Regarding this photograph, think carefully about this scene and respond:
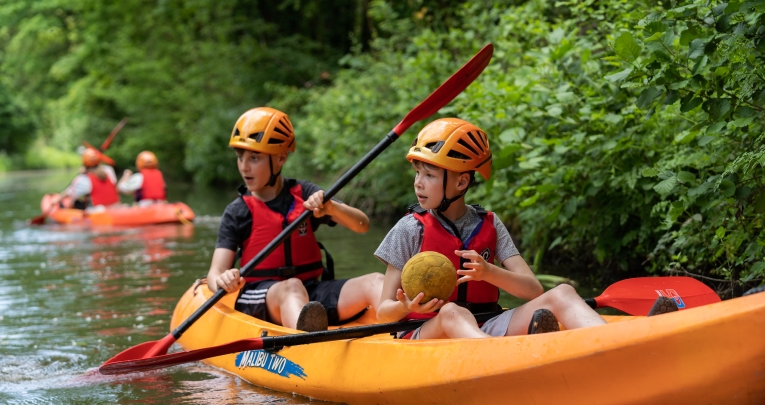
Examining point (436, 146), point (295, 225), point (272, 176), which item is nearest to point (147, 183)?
point (272, 176)

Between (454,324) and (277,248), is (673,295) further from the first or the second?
(277,248)

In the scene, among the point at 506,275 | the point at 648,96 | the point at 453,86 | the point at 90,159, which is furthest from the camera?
the point at 90,159

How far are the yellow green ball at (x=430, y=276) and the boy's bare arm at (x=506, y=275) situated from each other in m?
0.05

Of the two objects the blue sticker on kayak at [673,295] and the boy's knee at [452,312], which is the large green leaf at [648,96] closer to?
the blue sticker on kayak at [673,295]

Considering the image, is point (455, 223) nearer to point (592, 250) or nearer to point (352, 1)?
point (592, 250)

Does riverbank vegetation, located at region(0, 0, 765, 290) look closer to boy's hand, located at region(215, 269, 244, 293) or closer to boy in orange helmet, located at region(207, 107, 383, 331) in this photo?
boy in orange helmet, located at region(207, 107, 383, 331)

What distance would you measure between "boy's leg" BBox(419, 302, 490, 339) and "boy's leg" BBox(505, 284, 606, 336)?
15 centimetres

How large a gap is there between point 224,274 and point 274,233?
0.42 m

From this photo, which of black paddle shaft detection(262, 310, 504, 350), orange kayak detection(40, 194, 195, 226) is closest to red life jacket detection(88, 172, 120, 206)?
orange kayak detection(40, 194, 195, 226)

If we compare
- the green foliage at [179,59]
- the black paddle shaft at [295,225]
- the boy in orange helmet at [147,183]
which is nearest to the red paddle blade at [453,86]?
the black paddle shaft at [295,225]

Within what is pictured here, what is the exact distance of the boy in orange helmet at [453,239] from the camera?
335cm

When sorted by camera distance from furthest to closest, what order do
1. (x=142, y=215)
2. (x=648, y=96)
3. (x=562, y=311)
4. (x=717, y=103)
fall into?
(x=142, y=215)
(x=648, y=96)
(x=717, y=103)
(x=562, y=311)

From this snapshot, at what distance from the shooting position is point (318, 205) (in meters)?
4.39

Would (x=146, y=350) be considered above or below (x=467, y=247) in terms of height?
below
